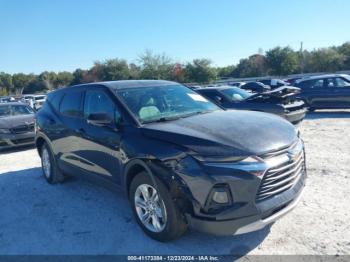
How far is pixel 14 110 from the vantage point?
446 inches

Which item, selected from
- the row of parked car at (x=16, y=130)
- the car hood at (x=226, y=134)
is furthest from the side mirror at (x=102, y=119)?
the row of parked car at (x=16, y=130)

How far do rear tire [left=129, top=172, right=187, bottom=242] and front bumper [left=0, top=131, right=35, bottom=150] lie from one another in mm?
7262

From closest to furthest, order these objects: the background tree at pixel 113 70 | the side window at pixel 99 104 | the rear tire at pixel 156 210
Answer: the rear tire at pixel 156 210
the side window at pixel 99 104
the background tree at pixel 113 70

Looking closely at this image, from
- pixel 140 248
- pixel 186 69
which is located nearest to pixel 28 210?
pixel 140 248

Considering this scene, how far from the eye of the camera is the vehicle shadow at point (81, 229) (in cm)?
347

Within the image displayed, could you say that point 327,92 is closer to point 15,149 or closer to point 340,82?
point 340,82

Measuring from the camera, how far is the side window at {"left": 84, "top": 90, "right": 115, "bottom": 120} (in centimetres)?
417

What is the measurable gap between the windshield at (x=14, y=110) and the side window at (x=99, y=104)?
7.47 metres

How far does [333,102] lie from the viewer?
1291 cm

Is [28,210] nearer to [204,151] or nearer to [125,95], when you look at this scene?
[125,95]

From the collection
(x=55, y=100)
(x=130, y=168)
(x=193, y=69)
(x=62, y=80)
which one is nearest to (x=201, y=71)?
(x=193, y=69)

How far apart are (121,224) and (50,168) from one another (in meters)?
2.54

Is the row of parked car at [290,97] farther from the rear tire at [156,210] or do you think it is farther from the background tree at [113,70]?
the background tree at [113,70]

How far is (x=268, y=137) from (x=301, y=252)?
118 centimetres
